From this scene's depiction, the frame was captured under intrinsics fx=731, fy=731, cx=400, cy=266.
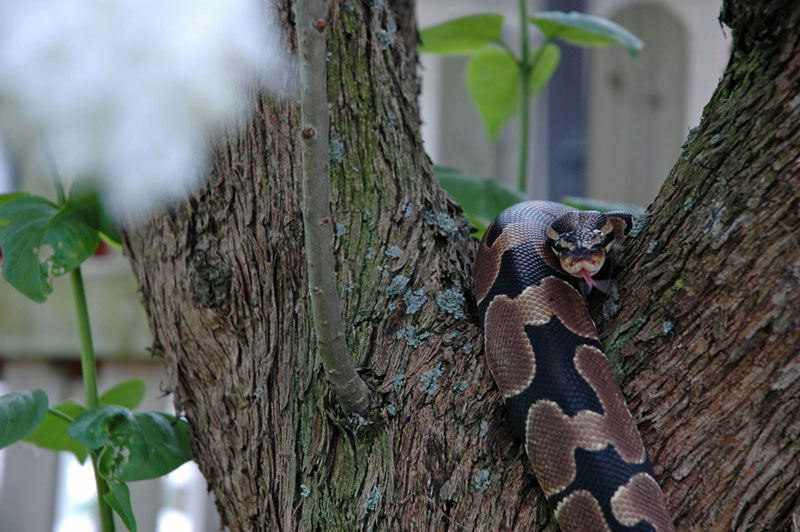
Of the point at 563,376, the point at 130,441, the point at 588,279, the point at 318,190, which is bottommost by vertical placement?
the point at 130,441

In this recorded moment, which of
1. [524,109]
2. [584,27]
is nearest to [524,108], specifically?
[524,109]

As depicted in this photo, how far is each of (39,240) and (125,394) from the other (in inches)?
16.9

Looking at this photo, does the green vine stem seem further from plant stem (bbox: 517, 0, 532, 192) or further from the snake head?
the snake head

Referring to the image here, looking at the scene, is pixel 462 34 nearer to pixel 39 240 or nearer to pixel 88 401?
pixel 39 240

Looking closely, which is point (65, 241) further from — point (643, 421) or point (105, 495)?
point (643, 421)

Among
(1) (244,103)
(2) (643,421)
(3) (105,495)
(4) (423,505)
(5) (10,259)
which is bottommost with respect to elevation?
(3) (105,495)

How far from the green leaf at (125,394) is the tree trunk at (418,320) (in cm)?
30

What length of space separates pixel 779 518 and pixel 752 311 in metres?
0.27

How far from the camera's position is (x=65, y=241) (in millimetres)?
1303

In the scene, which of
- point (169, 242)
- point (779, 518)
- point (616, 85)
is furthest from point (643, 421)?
point (616, 85)

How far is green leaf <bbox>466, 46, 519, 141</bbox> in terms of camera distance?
72.2 inches

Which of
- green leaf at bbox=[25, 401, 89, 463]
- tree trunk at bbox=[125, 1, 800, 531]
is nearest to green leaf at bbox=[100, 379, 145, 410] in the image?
green leaf at bbox=[25, 401, 89, 463]

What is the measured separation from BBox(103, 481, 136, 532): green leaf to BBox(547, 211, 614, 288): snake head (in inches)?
32.4

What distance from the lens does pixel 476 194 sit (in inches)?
62.5
